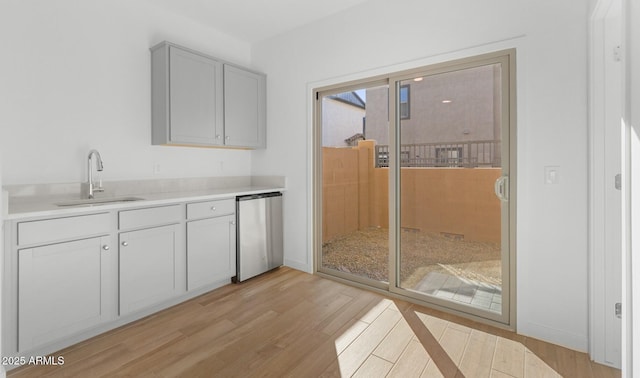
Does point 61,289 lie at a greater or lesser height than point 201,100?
lesser

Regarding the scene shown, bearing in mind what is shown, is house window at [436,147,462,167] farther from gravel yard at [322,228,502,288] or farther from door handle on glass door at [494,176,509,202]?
gravel yard at [322,228,502,288]

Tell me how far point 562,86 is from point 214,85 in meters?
2.90

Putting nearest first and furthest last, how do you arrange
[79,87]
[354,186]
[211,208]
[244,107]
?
[79,87] → [211,208] → [354,186] → [244,107]

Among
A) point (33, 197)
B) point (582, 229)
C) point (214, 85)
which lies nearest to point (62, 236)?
point (33, 197)

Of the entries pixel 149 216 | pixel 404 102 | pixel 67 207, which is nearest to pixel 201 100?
pixel 149 216

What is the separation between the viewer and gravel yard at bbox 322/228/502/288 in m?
2.56

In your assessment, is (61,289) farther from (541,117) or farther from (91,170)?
(541,117)

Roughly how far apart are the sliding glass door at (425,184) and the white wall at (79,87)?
5.59 feet

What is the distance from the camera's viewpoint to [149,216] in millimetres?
2516

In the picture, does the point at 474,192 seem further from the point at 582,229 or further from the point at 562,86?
the point at 562,86

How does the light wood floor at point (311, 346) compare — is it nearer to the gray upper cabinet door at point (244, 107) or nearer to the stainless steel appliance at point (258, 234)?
the stainless steel appliance at point (258, 234)

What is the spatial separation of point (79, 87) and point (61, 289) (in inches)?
62.7

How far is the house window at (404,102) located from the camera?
286 centimetres

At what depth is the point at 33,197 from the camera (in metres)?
2.42
